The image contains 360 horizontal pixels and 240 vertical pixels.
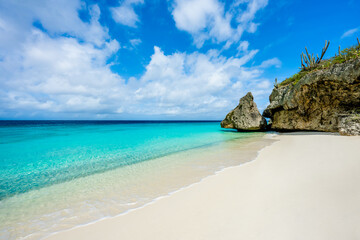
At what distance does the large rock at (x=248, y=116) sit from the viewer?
22505 mm

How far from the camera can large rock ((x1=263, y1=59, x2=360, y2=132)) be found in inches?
475

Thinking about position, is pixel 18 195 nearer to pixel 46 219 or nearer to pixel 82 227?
pixel 46 219

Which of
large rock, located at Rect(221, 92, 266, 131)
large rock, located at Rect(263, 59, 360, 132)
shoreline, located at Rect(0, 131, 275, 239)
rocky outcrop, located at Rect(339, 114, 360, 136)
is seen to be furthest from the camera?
large rock, located at Rect(221, 92, 266, 131)

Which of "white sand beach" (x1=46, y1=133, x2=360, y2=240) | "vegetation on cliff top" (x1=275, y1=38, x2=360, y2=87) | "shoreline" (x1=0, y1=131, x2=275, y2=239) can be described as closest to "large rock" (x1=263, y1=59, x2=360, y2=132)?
"vegetation on cliff top" (x1=275, y1=38, x2=360, y2=87)

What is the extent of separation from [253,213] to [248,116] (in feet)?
73.0

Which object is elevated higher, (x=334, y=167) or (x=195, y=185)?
(x=334, y=167)

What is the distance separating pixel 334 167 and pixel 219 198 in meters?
4.16

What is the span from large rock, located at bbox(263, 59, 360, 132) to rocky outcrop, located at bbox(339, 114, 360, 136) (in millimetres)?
1582

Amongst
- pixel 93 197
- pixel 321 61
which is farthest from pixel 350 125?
pixel 93 197

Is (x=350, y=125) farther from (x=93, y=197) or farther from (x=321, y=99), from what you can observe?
(x=93, y=197)

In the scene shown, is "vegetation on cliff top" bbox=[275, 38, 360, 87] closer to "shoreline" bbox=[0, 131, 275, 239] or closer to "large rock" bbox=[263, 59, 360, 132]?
"large rock" bbox=[263, 59, 360, 132]

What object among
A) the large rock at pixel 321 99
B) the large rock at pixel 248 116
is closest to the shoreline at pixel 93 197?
the large rock at pixel 321 99

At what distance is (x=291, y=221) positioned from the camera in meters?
2.41

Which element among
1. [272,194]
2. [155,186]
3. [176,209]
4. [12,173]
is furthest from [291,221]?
[12,173]
